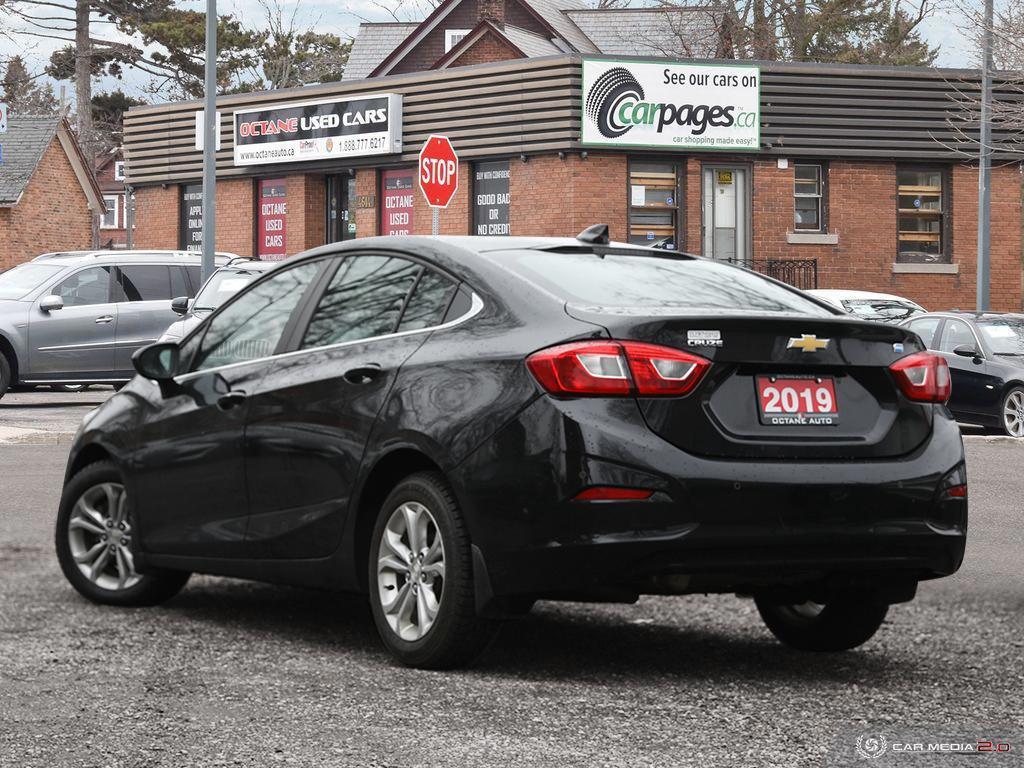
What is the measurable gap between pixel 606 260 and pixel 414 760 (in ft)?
7.87

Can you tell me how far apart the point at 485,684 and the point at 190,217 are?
3704 cm

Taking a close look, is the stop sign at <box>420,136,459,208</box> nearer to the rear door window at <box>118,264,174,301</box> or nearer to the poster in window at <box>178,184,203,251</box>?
the rear door window at <box>118,264,174,301</box>

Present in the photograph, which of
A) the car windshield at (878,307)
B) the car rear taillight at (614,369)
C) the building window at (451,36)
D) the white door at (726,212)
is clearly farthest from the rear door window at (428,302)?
the building window at (451,36)

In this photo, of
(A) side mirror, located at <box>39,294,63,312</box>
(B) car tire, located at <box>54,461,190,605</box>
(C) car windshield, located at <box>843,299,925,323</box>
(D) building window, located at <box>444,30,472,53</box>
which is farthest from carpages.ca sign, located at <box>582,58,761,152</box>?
(B) car tire, located at <box>54,461,190,605</box>

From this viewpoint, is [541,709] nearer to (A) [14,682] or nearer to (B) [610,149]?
(A) [14,682]

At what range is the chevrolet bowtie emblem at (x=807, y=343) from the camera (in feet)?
18.6

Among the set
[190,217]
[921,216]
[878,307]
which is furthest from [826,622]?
[190,217]

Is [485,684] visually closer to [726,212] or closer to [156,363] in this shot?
[156,363]

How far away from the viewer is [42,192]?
49531mm

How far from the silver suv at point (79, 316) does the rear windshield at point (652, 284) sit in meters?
15.4

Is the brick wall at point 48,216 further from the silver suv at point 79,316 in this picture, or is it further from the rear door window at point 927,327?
the rear door window at point 927,327

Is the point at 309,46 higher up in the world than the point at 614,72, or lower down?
higher up

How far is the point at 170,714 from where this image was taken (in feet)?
16.8

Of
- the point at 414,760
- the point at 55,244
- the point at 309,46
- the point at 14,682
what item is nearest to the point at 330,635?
the point at 14,682
